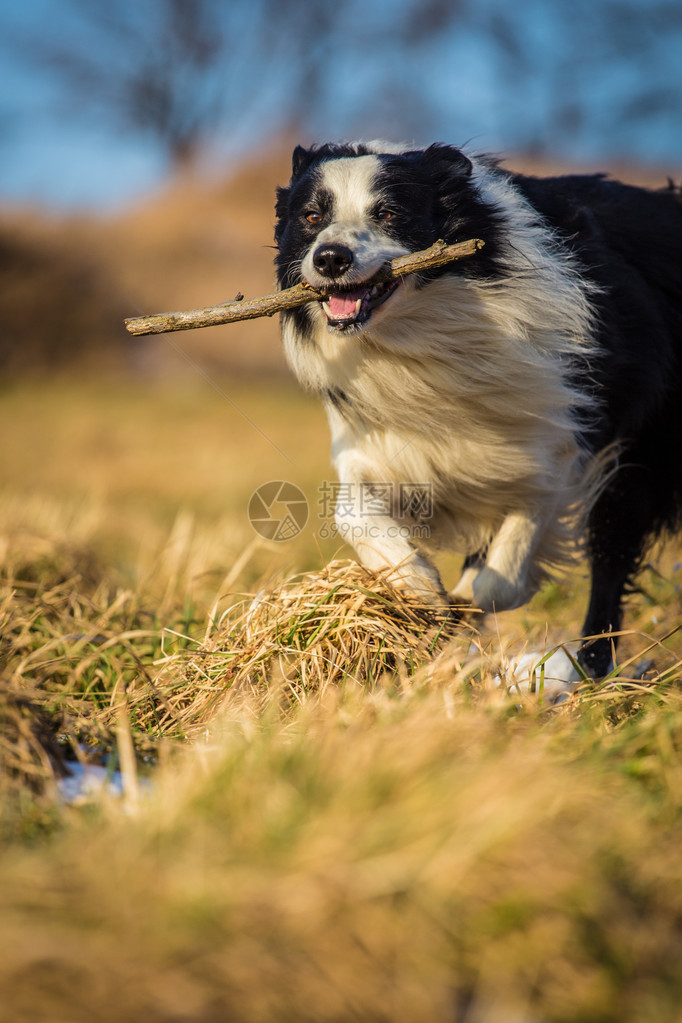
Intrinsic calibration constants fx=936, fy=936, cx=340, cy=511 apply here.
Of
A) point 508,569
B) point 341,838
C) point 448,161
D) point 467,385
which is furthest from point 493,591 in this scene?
point 341,838

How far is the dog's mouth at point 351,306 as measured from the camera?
297 centimetres

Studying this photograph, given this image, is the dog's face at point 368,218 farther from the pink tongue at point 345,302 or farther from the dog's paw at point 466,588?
the dog's paw at point 466,588

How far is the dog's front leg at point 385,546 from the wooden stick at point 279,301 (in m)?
0.72

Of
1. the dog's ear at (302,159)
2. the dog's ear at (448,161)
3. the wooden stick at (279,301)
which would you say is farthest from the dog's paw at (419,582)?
the dog's ear at (302,159)

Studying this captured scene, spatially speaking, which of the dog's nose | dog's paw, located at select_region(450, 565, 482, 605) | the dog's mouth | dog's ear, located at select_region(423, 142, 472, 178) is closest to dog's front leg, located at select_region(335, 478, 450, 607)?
dog's paw, located at select_region(450, 565, 482, 605)

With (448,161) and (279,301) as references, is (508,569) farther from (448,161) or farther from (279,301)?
(448,161)

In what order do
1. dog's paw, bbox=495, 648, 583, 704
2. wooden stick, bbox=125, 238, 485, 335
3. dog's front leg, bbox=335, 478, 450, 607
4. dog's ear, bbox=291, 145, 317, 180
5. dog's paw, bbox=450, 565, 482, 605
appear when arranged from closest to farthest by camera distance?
dog's paw, bbox=495, 648, 583, 704
wooden stick, bbox=125, 238, 485, 335
dog's front leg, bbox=335, 478, 450, 607
dog's paw, bbox=450, 565, 482, 605
dog's ear, bbox=291, 145, 317, 180

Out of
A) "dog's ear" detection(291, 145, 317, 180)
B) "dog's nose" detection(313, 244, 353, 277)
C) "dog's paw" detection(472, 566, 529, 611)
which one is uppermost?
"dog's ear" detection(291, 145, 317, 180)

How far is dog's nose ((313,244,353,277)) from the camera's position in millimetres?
2859

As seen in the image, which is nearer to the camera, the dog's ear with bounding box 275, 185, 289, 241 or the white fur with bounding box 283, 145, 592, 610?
the white fur with bounding box 283, 145, 592, 610

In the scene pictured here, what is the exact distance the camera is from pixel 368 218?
3.10 meters

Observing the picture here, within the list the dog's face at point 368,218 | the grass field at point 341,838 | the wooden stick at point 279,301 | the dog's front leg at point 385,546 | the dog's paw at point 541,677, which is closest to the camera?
the grass field at point 341,838

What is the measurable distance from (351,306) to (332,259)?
0.17 m

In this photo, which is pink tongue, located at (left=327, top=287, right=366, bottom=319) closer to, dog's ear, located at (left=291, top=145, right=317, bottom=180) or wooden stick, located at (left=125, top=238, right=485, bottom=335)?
wooden stick, located at (left=125, top=238, right=485, bottom=335)
